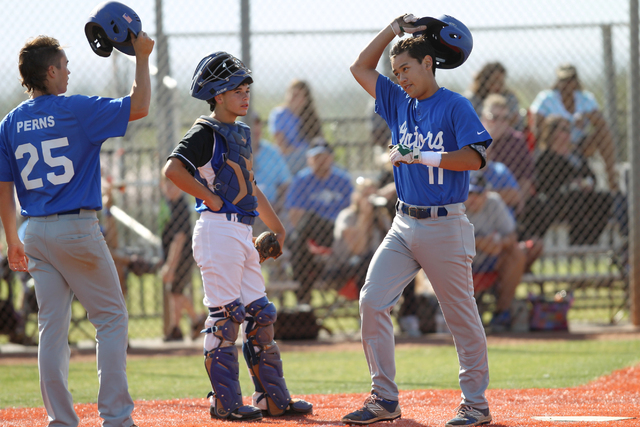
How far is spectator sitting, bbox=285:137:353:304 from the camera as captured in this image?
726 cm

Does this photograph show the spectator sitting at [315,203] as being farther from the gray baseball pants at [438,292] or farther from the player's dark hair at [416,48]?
the player's dark hair at [416,48]

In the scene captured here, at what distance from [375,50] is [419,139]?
23.5 inches

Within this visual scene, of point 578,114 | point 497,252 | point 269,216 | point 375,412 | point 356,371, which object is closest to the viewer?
point 375,412

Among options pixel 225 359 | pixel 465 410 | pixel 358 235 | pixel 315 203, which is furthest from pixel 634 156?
pixel 225 359

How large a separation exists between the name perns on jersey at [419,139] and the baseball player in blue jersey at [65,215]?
1285mm

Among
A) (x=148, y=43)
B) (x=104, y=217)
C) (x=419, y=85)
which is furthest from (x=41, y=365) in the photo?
(x=104, y=217)

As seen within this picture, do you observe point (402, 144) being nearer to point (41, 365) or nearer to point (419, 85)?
point (419, 85)

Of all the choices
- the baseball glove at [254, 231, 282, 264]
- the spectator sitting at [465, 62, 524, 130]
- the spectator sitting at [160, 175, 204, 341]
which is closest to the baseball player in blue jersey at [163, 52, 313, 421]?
the baseball glove at [254, 231, 282, 264]

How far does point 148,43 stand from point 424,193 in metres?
1.50

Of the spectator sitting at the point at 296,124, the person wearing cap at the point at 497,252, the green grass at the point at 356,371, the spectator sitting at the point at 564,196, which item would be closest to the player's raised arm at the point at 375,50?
the green grass at the point at 356,371

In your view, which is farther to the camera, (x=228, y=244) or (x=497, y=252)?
(x=497, y=252)

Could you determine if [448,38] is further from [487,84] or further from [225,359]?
[487,84]

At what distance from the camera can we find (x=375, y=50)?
152 inches

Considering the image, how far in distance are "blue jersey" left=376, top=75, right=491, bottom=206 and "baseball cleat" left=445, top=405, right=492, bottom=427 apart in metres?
1.01
